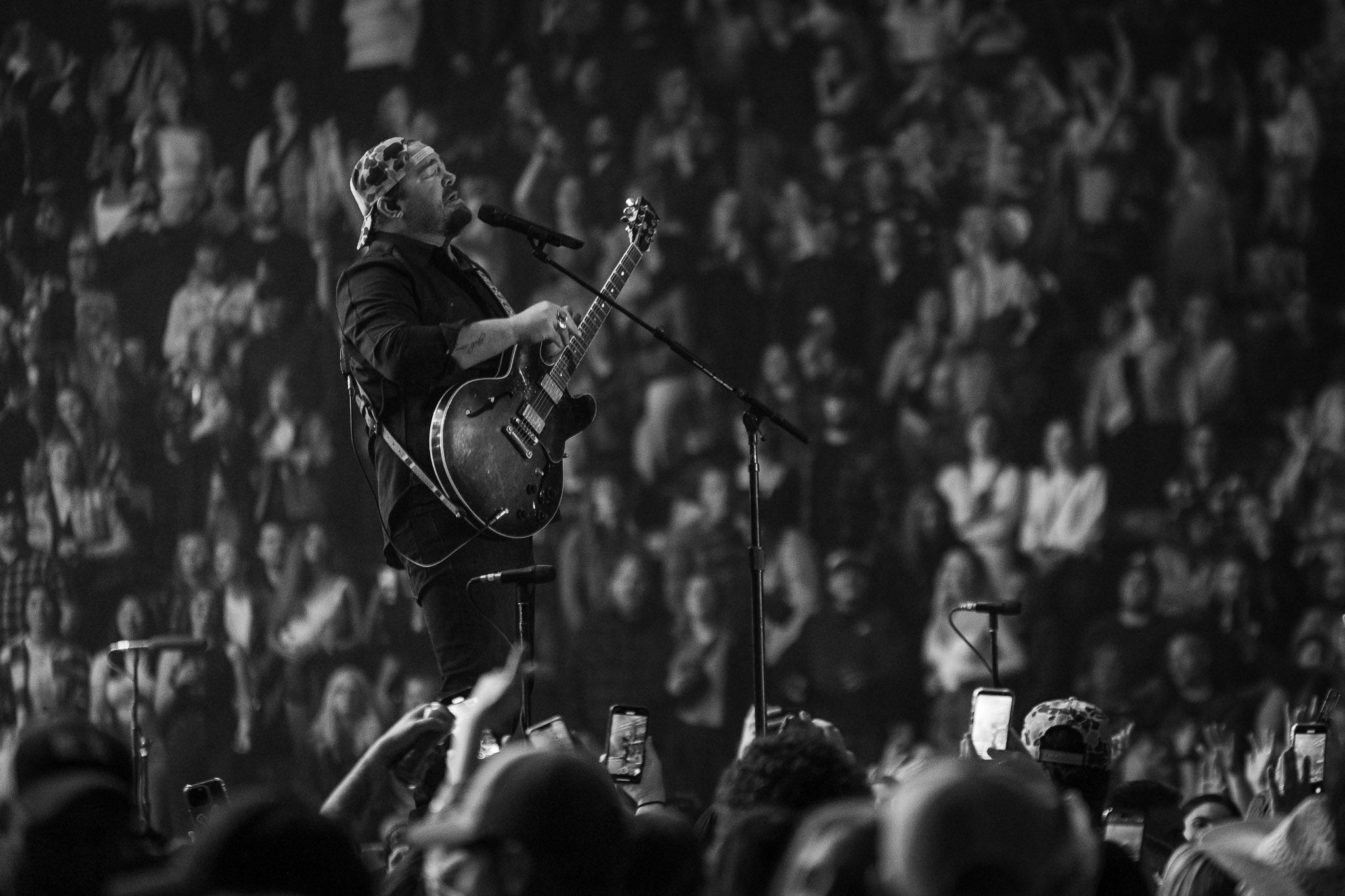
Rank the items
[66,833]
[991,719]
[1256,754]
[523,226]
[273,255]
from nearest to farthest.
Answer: [66,833] → [991,719] → [523,226] → [1256,754] → [273,255]

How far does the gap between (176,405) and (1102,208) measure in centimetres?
519

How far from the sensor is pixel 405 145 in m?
4.55

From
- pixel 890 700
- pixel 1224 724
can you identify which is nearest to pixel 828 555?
pixel 890 700

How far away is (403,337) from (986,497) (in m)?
5.61

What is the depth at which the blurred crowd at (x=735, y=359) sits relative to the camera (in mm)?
9172

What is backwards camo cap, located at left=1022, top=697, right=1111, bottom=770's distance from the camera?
3543mm

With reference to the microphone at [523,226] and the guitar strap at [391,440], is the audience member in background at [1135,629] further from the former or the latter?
the guitar strap at [391,440]

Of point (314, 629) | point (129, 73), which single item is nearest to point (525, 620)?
point (314, 629)

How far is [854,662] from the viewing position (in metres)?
9.30

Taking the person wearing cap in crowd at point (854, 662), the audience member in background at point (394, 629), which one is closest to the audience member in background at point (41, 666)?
the audience member in background at point (394, 629)

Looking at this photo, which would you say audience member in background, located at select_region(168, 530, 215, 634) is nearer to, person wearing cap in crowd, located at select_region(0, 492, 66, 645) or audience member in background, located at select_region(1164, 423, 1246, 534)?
person wearing cap in crowd, located at select_region(0, 492, 66, 645)

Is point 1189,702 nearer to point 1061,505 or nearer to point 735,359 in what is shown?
point 1061,505

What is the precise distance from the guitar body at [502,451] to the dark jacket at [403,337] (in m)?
0.05

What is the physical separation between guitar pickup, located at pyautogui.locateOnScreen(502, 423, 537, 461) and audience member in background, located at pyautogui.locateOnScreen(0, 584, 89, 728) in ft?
20.4
